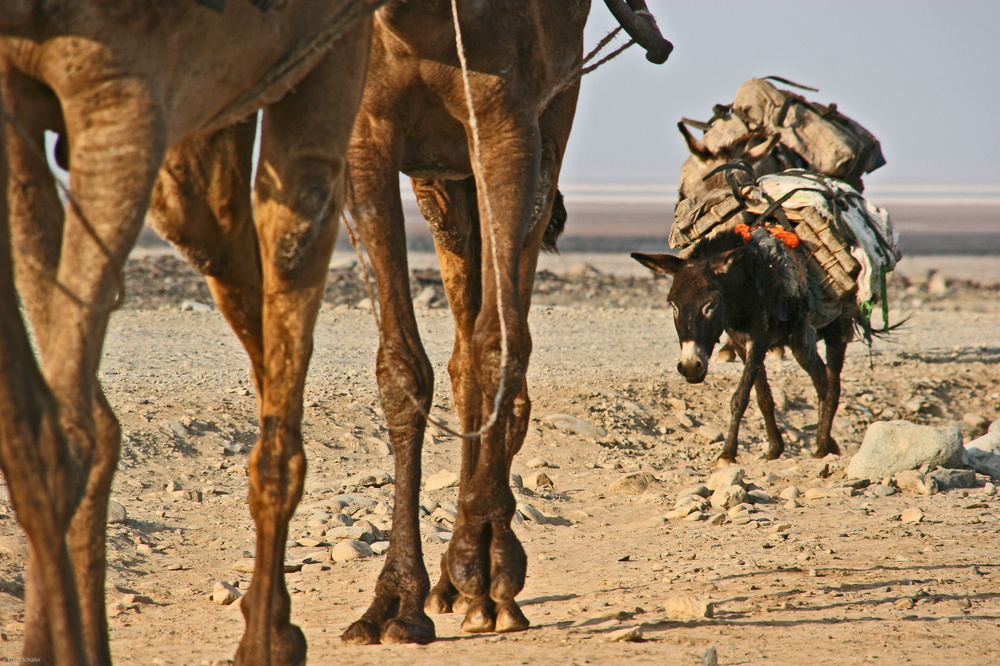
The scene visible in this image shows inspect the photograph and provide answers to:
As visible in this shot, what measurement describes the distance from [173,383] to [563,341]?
530cm

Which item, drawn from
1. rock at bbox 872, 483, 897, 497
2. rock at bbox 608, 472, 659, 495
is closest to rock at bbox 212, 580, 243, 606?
rock at bbox 608, 472, 659, 495

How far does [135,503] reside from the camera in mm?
6070

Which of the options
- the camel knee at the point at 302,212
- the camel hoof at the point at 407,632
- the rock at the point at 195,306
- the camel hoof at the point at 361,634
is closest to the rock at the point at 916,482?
the camel hoof at the point at 407,632

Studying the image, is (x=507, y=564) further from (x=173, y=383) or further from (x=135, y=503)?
(x=173, y=383)

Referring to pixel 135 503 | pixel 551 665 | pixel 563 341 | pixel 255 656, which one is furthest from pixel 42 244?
pixel 563 341

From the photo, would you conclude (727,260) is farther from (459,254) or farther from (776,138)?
(459,254)

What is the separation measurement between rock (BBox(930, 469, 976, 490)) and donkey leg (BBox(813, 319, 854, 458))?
75.1 inches

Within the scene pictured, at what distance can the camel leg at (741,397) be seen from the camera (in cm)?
868

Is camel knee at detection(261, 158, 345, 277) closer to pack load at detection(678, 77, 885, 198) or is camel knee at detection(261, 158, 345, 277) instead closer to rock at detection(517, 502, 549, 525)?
rock at detection(517, 502, 549, 525)

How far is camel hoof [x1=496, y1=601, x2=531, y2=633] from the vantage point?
4.32 meters

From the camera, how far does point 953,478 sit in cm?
729

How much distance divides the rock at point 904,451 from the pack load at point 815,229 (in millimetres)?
1631

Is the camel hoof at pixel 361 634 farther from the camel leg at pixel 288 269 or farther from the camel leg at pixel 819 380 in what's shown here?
the camel leg at pixel 819 380

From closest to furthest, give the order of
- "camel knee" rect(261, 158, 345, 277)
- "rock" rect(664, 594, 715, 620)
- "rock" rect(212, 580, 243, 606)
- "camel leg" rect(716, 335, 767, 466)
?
"camel knee" rect(261, 158, 345, 277)
"rock" rect(664, 594, 715, 620)
"rock" rect(212, 580, 243, 606)
"camel leg" rect(716, 335, 767, 466)
